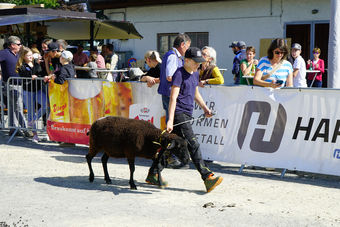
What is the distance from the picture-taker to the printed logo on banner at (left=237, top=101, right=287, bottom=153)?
781cm

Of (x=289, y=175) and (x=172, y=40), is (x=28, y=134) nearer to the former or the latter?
(x=289, y=175)

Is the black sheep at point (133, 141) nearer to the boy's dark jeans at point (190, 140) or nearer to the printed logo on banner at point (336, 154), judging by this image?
the boy's dark jeans at point (190, 140)

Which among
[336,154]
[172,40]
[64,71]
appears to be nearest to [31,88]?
[64,71]

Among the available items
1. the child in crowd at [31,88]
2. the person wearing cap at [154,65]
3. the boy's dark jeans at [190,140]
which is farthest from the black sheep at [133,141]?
the child in crowd at [31,88]

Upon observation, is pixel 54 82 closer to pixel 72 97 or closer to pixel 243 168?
pixel 72 97

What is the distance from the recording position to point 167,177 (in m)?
7.60

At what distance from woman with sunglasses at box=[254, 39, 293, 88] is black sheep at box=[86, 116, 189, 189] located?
2.13 meters

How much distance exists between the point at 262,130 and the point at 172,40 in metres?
12.7

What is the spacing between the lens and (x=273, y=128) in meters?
7.87

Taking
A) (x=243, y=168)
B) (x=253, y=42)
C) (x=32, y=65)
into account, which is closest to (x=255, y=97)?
(x=243, y=168)

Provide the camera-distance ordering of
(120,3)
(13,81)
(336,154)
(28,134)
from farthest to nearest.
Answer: (120,3), (28,134), (13,81), (336,154)

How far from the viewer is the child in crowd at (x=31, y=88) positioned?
34.8ft

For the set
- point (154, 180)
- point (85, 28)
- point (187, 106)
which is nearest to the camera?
point (187, 106)

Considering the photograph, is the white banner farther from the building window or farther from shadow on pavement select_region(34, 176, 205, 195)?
the building window
